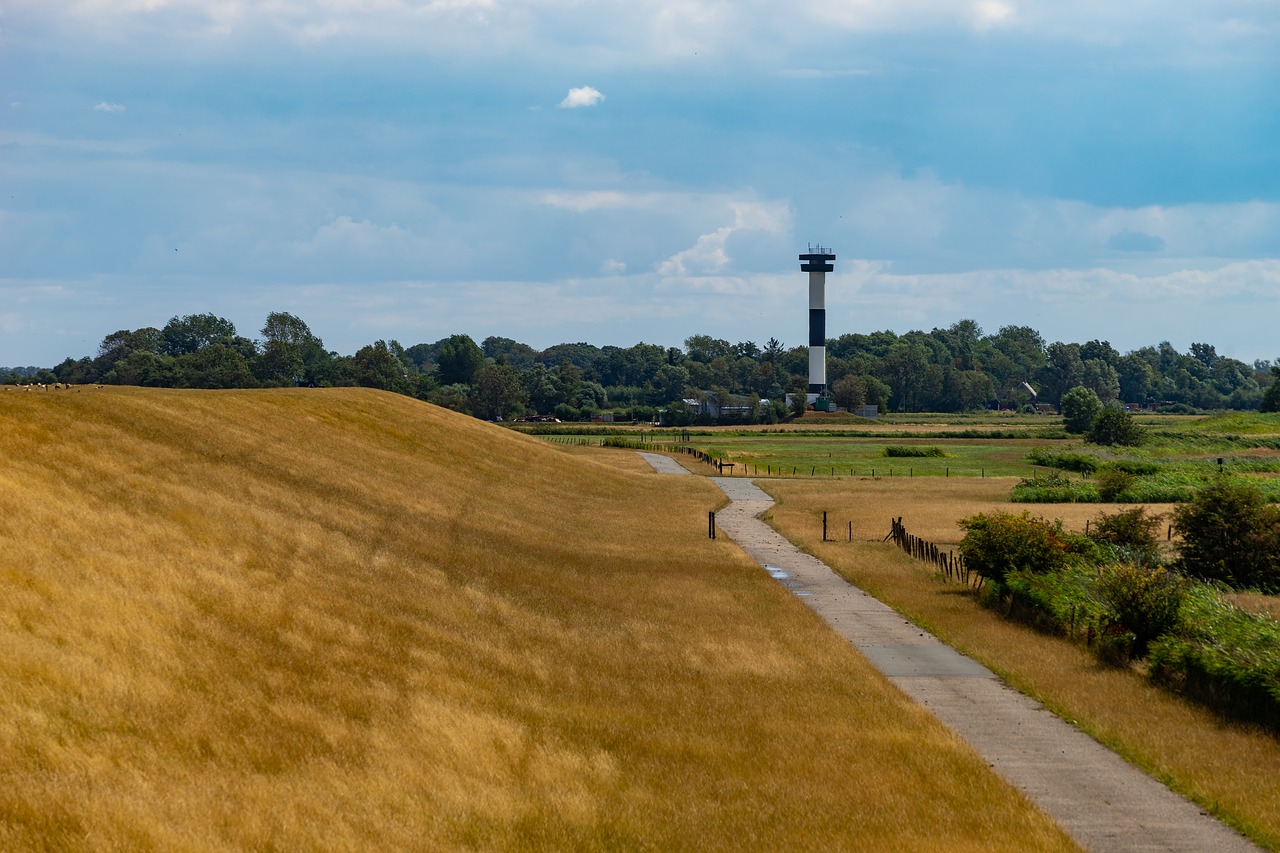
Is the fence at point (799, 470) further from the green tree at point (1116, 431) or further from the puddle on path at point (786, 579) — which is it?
the puddle on path at point (786, 579)

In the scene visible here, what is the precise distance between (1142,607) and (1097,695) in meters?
3.96

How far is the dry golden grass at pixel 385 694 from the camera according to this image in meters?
14.9

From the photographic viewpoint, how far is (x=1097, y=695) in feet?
77.0

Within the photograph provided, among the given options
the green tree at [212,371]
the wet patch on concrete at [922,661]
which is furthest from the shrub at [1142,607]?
the green tree at [212,371]

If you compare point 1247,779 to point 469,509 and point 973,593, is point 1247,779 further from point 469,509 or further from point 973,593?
point 469,509

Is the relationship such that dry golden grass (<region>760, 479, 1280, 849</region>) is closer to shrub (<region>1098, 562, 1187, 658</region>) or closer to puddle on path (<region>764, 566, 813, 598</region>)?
shrub (<region>1098, 562, 1187, 658</region>)

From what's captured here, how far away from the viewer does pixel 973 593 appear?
36656 millimetres

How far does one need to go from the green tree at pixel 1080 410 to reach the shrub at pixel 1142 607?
144 m

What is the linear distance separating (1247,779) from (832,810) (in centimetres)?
670

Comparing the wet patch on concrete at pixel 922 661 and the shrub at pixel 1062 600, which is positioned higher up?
the shrub at pixel 1062 600

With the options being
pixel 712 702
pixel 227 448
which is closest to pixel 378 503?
pixel 227 448

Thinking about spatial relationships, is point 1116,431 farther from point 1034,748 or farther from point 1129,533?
point 1034,748

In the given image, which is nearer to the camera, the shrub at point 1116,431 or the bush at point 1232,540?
the bush at point 1232,540

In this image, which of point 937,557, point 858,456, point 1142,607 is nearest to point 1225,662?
point 1142,607
